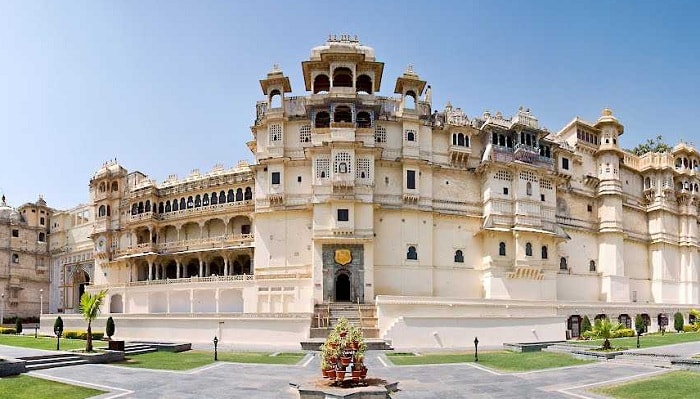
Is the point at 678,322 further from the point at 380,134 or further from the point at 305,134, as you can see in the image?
the point at 305,134

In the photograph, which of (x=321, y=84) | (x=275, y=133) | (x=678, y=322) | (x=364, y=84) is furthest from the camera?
(x=321, y=84)

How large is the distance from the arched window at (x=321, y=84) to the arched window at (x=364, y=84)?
263 centimetres

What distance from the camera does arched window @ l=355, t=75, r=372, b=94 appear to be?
5342cm

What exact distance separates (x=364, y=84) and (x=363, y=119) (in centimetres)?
432

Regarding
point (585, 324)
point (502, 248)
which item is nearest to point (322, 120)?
point (502, 248)

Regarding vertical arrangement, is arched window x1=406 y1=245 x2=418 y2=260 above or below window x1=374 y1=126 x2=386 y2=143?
below

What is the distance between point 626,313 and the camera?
178 ft

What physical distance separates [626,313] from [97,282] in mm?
51791

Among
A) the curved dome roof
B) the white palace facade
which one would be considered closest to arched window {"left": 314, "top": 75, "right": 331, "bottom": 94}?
the white palace facade

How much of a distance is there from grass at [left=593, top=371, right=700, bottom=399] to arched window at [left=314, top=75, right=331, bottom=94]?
36642 millimetres

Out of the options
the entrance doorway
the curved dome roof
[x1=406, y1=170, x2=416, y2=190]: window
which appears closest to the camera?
the entrance doorway

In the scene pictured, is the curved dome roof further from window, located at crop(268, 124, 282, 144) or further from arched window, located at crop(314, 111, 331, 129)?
arched window, located at crop(314, 111, 331, 129)

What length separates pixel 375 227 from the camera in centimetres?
5019

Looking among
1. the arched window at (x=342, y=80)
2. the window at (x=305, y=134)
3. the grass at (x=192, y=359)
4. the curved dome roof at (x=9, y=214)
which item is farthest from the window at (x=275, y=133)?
the curved dome roof at (x=9, y=214)
